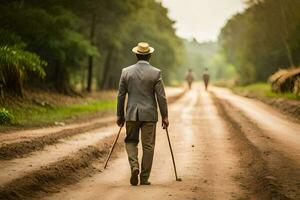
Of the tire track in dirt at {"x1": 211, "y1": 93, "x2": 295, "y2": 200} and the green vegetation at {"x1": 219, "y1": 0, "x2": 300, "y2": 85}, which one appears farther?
the green vegetation at {"x1": 219, "y1": 0, "x2": 300, "y2": 85}

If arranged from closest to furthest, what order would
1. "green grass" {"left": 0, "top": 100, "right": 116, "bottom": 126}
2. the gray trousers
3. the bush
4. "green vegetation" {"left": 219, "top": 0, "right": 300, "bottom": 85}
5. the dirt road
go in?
the dirt road
the gray trousers
the bush
"green grass" {"left": 0, "top": 100, "right": 116, "bottom": 126}
"green vegetation" {"left": 219, "top": 0, "right": 300, "bottom": 85}

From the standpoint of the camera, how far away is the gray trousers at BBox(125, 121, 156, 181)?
9539 mm

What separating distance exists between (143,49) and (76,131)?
22.5 ft

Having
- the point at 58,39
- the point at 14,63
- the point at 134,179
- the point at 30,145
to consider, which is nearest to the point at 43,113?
the point at 14,63

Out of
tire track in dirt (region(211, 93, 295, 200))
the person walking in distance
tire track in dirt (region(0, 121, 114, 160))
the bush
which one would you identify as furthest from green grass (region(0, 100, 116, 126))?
the person walking in distance

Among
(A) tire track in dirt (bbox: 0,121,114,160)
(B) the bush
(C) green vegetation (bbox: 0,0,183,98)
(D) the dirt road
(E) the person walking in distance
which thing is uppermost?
(C) green vegetation (bbox: 0,0,183,98)

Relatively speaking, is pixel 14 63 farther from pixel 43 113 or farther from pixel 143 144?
pixel 143 144

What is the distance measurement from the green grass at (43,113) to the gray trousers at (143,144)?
8.59 metres

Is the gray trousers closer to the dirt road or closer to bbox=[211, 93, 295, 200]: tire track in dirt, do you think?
the dirt road

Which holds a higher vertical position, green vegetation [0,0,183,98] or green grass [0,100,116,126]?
green vegetation [0,0,183,98]

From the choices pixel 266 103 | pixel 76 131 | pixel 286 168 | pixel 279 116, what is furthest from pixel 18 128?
pixel 266 103

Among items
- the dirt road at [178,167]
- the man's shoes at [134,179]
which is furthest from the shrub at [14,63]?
the man's shoes at [134,179]

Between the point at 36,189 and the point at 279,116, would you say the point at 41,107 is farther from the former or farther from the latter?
the point at 36,189

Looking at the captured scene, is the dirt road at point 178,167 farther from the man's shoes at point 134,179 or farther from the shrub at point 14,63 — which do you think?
the shrub at point 14,63
